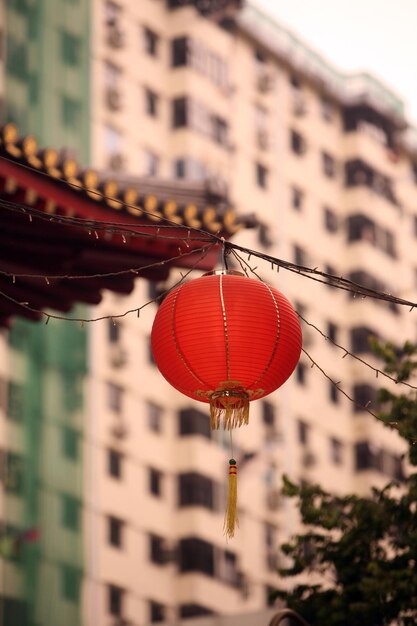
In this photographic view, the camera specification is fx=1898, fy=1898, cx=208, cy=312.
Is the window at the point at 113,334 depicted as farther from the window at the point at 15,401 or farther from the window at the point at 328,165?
the window at the point at 328,165

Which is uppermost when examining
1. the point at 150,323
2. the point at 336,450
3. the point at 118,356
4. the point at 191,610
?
the point at 336,450

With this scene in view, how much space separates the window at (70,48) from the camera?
45.7 m

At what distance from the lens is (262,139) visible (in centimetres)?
5491

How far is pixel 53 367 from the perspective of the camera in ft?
134

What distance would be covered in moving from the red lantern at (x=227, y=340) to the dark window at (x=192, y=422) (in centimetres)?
3440

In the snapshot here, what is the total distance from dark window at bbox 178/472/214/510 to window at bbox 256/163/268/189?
1007 centimetres

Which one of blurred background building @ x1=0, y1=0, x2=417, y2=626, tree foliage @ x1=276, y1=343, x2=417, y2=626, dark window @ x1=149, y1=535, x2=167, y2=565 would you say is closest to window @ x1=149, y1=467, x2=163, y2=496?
blurred background building @ x1=0, y1=0, x2=417, y2=626

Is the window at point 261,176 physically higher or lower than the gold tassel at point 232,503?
higher

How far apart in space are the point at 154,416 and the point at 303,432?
5.94 m

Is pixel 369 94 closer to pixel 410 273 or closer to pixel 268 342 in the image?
pixel 410 273

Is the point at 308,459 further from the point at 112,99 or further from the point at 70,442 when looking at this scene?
the point at 70,442

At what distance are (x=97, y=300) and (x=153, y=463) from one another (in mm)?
29391

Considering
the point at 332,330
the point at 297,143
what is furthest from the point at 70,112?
the point at 297,143

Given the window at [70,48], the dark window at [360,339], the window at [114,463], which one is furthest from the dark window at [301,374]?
the window at [70,48]
